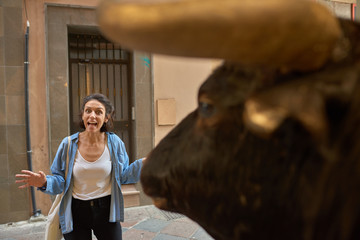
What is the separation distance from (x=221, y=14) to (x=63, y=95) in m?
4.97

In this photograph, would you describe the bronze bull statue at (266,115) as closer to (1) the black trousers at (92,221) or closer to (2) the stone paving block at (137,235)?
(1) the black trousers at (92,221)

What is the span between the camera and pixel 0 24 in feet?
15.2

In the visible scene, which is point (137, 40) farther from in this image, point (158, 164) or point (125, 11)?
point (158, 164)

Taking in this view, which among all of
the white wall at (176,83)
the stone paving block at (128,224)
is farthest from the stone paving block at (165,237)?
the white wall at (176,83)

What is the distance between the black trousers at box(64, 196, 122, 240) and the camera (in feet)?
8.66

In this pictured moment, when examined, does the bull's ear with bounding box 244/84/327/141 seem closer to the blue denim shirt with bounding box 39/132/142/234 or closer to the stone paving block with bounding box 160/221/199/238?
the blue denim shirt with bounding box 39/132/142/234

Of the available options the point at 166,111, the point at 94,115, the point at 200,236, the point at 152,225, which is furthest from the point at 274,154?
the point at 166,111

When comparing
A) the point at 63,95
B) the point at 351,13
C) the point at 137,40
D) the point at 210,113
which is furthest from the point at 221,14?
the point at 351,13

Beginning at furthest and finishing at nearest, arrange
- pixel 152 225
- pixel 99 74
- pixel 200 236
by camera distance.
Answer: pixel 99 74, pixel 152 225, pixel 200 236

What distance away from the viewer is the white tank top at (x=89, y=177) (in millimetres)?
2660

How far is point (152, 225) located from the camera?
15.1 ft

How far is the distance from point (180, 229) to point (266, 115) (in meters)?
4.17

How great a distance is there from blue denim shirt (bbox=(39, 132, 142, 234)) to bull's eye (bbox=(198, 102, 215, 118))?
1873 mm

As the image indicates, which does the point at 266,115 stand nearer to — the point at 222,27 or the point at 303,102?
the point at 303,102
